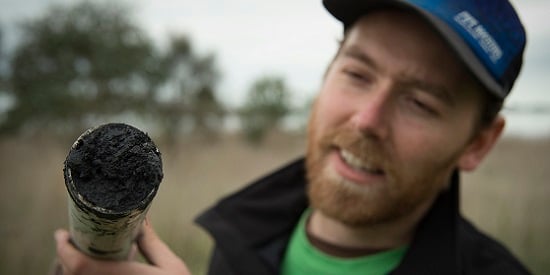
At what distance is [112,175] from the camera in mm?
622

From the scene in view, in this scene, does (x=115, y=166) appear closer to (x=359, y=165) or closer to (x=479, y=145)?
(x=359, y=165)

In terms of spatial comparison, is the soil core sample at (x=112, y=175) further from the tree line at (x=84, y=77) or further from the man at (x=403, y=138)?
the tree line at (x=84, y=77)

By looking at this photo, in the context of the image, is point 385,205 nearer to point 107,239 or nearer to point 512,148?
point 107,239

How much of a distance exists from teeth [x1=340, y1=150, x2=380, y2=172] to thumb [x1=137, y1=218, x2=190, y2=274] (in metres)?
0.85

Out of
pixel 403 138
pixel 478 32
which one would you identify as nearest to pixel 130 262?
pixel 403 138

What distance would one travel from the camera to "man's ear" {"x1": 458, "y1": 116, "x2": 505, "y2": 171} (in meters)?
1.77

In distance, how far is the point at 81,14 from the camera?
1195 cm

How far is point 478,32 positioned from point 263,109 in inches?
612

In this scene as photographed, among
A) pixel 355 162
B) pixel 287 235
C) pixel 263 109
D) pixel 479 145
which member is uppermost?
pixel 355 162

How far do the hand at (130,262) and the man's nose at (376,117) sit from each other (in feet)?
2.85

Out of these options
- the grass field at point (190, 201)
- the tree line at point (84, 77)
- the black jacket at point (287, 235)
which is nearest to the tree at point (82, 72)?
the tree line at point (84, 77)

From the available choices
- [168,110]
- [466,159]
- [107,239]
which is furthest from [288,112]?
[107,239]

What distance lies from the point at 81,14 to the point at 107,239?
514 inches

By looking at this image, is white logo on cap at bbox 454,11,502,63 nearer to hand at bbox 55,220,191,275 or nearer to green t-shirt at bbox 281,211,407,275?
green t-shirt at bbox 281,211,407,275
